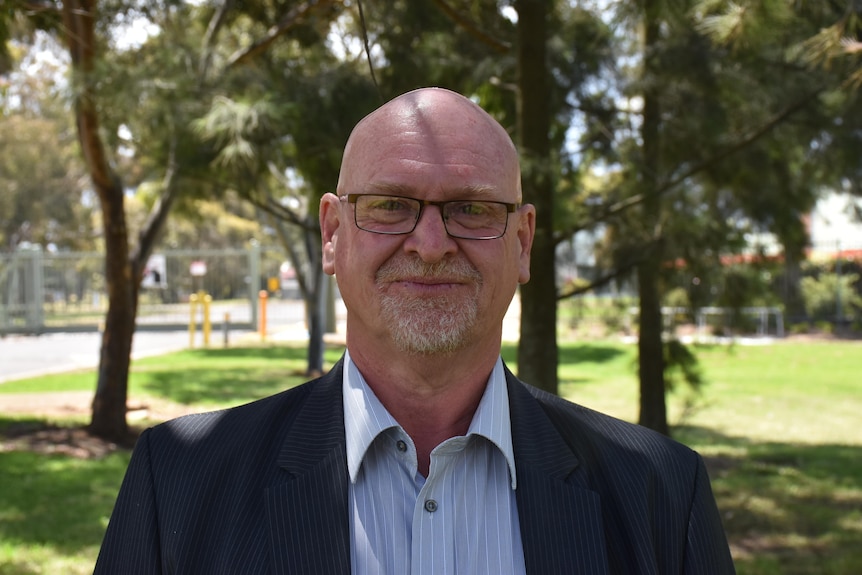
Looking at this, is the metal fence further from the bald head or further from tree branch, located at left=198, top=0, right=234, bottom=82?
the bald head

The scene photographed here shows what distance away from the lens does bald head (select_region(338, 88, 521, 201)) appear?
172cm

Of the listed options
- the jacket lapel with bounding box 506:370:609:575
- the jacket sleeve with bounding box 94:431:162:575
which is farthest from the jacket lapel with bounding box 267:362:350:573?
the jacket lapel with bounding box 506:370:609:575

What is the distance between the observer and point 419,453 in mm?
1764

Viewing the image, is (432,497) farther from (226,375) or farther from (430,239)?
(226,375)

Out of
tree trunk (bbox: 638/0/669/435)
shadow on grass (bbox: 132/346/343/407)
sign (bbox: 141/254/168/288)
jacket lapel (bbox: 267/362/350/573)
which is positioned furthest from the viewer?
sign (bbox: 141/254/168/288)

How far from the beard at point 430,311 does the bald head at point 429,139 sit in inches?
7.4

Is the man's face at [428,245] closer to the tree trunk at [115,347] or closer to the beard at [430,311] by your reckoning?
the beard at [430,311]

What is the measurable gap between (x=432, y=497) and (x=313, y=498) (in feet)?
0.71

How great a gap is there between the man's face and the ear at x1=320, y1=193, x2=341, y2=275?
89mm

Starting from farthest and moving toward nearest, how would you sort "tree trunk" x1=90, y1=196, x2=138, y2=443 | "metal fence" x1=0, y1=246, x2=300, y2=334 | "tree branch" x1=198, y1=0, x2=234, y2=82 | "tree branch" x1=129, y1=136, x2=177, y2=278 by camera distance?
"metal fence" x1=0, y1=246, x2=300, y2=334, "tree branch" x1=129, y1=136, x2=177, y2=278, "tree trunk" x1=90, y1=196, x2=138, y2=443, "tree branch" x1=198, y1=0, x2=234, y2=82

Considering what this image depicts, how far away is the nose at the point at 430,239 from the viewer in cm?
167

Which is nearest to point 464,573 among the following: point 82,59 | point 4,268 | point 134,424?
point 82,59

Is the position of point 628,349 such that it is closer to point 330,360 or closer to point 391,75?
point 330,360

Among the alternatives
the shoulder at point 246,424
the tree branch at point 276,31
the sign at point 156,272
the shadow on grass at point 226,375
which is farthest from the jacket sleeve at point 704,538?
the sign at point 156,272
